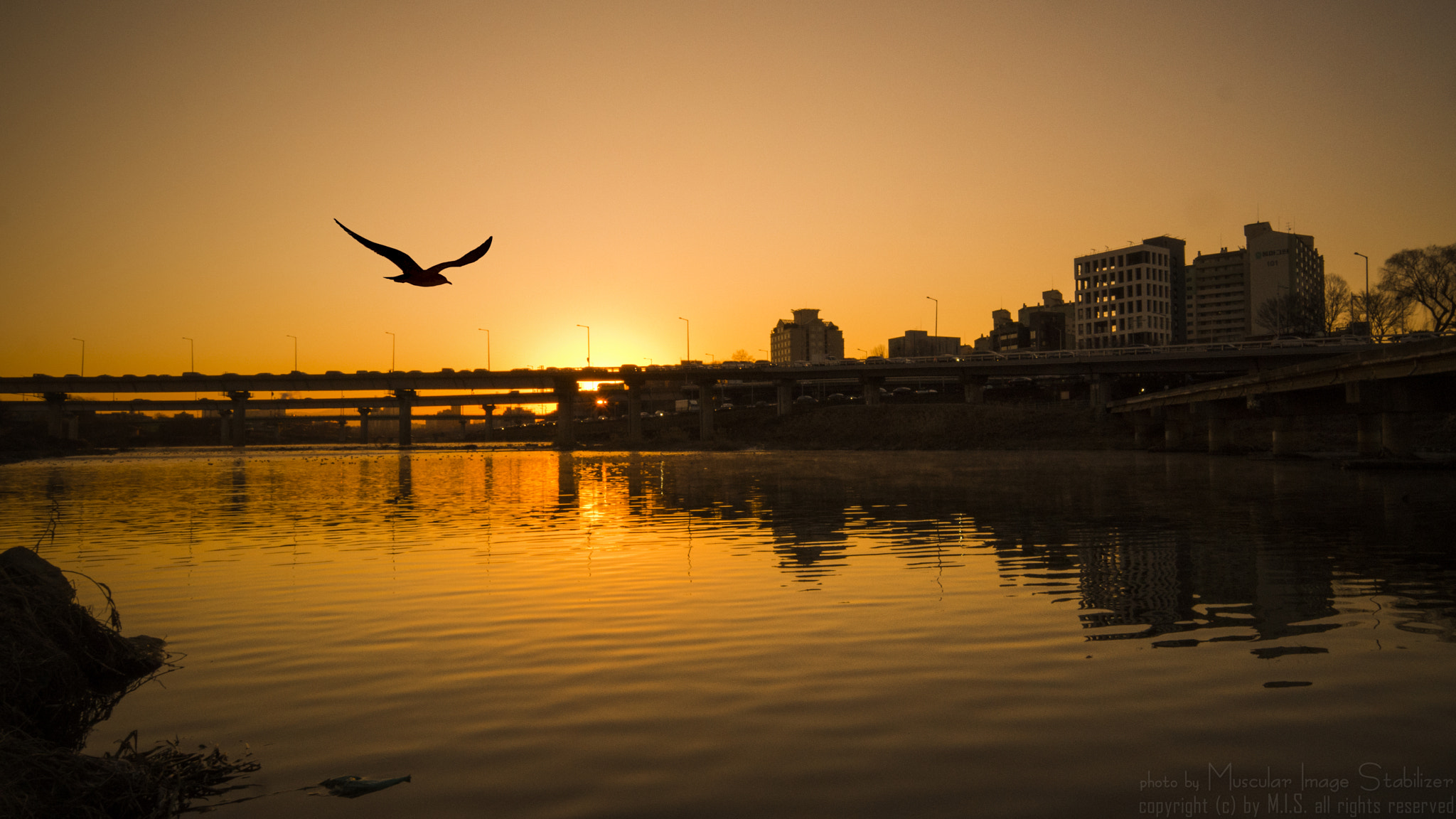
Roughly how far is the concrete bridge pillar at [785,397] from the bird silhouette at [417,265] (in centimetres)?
13156

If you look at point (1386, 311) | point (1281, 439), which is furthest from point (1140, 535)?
point (1386, 311)

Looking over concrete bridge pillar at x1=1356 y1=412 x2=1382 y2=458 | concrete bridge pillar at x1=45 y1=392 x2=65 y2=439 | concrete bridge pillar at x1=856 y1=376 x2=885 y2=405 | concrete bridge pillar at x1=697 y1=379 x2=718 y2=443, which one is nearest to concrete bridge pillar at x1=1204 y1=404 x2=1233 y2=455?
concrete bridge pillar at x1=1356 y1=412 x2=1382 y2=458

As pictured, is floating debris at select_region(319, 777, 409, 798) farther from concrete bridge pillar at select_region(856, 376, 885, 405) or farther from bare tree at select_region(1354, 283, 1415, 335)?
bare tree at select_region(1354, 283, 1415, 335)

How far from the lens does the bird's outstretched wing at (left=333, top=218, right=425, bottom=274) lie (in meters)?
8.70

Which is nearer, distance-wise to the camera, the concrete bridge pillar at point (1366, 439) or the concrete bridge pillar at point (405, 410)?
the concrete bridge pillar at point (1366, 439)

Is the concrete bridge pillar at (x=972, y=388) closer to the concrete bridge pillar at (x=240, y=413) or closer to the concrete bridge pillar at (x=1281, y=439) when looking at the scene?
the concrete bridge pillar at (x=1281, y=439)

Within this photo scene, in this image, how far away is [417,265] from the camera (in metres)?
9.61

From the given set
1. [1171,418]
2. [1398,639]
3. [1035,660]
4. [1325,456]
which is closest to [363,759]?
[1035,660]

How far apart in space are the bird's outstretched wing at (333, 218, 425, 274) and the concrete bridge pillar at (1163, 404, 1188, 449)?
258 ft

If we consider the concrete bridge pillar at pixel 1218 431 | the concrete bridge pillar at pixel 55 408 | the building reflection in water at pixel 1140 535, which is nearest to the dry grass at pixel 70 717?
the building reflection in water at pixel 1140 535

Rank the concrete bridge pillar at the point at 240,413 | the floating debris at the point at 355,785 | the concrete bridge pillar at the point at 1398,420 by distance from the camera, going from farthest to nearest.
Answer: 1. the concrete bridge pillar at the point at 240,413
2. the concrete bridge pillar at the point at 1398,420
3. the floating debris at the point at 355,785

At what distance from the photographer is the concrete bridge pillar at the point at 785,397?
143m

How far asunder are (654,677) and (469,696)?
1793mm

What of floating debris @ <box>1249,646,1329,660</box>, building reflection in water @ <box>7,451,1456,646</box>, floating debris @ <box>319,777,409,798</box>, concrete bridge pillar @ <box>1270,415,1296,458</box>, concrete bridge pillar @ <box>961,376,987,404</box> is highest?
concrete bridge pillar @ <box>961,376,987,404</box>
